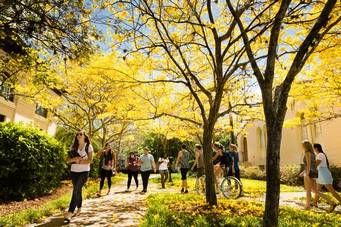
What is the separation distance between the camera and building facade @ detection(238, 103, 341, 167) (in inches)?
819

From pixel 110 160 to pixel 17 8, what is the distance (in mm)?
6741

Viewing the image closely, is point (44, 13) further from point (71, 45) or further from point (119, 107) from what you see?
point (119, 107)

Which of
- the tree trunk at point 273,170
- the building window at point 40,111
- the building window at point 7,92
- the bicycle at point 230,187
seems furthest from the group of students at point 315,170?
the building window at point 40,111

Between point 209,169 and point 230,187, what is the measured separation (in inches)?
120

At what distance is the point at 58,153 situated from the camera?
12.7m

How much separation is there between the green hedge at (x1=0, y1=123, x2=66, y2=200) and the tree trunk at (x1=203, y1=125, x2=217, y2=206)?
5.18 metres

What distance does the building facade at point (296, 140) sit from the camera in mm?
20797

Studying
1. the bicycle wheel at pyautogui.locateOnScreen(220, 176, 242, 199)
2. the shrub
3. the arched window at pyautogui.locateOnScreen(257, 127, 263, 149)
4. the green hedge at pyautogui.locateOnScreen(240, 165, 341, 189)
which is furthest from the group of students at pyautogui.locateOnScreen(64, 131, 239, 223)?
the arched window at pyautogui.locateOnScreen(257, 127, 263, 149)

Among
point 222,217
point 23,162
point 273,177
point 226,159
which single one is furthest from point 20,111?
point 273,177

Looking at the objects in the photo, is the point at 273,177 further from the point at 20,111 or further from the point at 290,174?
the point at 20,111

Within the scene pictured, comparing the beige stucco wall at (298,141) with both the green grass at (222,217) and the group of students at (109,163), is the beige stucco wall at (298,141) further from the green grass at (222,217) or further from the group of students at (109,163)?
the green grass at (222,217)

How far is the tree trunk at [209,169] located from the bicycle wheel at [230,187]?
2.66 m

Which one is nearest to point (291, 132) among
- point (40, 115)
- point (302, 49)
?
point (40, 115)

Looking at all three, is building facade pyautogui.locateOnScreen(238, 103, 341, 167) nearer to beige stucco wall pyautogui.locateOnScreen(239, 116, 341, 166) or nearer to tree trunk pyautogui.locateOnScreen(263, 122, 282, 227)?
beige stucco wall pyautogui.locateOnScreen(239, 116, 341, 166)
